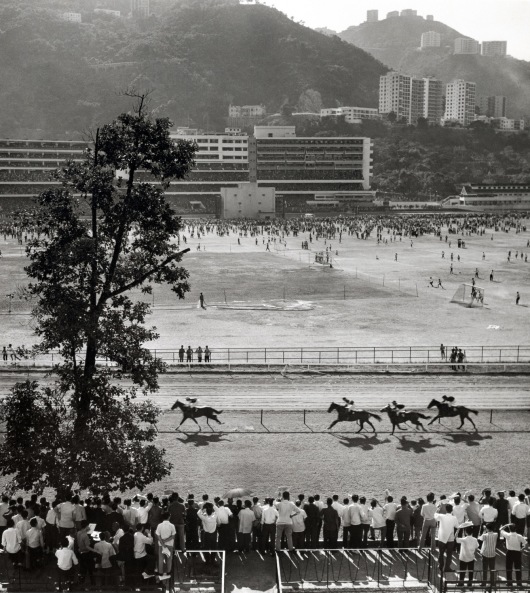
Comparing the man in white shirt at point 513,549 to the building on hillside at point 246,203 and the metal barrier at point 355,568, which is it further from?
the building on hillside at point 246,203

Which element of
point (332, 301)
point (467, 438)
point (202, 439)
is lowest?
point (202, 439)

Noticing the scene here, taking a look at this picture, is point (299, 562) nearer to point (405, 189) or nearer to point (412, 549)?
point (412, 549)

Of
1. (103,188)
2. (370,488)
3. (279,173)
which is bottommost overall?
(370,488)

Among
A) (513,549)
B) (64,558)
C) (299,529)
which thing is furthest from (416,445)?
(64,558)

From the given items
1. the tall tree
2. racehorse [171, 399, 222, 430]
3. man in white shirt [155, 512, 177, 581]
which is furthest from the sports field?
man in white shirt [155, 512, 177, 581]

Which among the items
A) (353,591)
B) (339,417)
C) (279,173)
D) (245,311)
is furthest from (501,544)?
(279,173)

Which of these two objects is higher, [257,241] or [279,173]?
[279,173]

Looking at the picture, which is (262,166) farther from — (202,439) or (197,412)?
(202,439)
